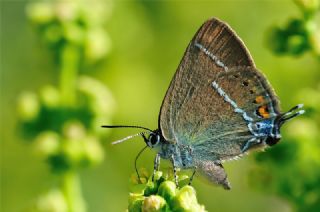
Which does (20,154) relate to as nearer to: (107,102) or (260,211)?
(107,102)

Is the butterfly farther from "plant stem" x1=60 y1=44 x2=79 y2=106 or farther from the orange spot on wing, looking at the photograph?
"plant stem" x1=60 y1=44 x2=79 y2=106

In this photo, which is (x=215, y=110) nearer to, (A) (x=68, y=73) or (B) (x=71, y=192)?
(B) (x=71, y=192)

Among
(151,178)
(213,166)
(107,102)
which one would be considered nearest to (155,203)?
(151,178)

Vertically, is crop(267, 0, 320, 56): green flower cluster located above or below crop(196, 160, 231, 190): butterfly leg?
above

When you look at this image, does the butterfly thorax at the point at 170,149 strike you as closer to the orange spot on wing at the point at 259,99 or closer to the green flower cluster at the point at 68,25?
the orange spot on wing at the point at 259,99

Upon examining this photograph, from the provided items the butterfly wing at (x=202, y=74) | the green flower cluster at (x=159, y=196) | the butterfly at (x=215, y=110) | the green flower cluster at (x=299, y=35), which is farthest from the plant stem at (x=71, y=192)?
the green flower cluster at (x=299, y=35)

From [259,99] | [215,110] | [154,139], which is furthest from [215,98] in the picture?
[154,139]

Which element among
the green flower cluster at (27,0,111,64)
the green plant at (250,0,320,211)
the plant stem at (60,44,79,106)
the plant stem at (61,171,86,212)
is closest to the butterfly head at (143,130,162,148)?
the plant stem at (61,171,86,212)
